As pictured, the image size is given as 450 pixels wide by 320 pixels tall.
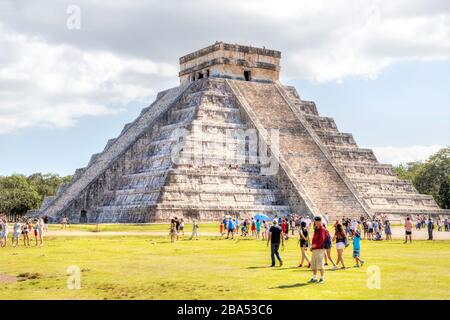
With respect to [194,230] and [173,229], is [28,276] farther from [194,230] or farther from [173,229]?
[194,230]

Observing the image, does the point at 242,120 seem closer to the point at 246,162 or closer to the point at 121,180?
the point at 246,162

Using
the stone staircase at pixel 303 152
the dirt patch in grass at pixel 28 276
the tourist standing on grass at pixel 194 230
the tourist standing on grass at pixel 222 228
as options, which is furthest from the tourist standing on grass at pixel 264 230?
the dirt patch in grass at pixel 28 276

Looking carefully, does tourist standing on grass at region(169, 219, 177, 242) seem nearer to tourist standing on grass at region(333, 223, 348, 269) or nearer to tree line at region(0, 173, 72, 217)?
tourist standing on grass at region(333, 223, 348, 269)

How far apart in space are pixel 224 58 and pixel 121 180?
13657 mm

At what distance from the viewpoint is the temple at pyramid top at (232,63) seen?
51.1m

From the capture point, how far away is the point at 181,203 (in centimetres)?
3853

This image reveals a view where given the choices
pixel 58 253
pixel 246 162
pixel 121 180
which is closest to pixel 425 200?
pixel 246 162

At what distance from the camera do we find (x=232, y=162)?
43.4m

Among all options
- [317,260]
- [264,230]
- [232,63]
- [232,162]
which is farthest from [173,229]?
[232,63]

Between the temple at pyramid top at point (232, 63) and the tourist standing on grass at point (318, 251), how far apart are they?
3760 cm

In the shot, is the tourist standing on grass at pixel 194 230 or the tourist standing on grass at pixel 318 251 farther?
the tourist standing on grass at pixel 194 230

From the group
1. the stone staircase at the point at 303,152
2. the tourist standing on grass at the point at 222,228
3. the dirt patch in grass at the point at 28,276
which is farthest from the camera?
the stone staircase at the point at 303,152

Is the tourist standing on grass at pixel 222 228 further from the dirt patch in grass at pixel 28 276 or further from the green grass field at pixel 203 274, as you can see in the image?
the dirt patch in grass at pixel 28 276
